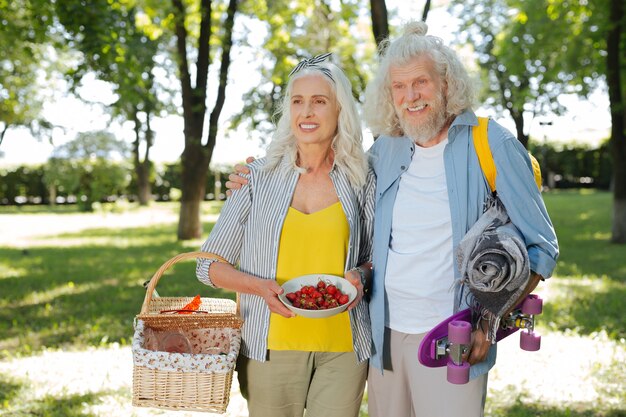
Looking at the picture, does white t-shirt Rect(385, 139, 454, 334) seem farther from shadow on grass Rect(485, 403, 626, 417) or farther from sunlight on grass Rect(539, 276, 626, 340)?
sunlight on grass Rect(539, 276, 626, 340)

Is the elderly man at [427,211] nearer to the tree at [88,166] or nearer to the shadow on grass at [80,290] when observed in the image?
the shadow on grass at [80,290]

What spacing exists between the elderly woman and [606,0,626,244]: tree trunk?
36.3 feet

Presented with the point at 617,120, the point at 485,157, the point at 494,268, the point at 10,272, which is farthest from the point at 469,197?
the point at 617,120

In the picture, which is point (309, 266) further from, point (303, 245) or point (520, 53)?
point (520, 53)

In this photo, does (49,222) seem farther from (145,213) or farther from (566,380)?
(566,380)

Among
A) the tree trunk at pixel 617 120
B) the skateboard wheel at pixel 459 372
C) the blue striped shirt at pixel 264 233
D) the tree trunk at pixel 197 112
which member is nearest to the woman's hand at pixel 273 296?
the blue striped shirt at pixel 264 233

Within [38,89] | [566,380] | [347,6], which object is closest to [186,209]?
[347,6]

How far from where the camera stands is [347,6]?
13820 mm

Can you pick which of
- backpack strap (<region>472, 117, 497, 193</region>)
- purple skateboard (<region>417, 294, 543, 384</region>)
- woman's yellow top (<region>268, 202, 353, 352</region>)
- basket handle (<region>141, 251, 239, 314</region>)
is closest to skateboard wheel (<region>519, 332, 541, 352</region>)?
purple skateboard (<region>417, 294, 543, 384</region>)

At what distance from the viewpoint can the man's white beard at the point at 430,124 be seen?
8.54 ft

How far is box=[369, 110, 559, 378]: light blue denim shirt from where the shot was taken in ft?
7.70

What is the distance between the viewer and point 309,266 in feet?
8.79

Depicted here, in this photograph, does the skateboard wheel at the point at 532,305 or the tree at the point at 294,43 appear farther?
the tree at the point at 294,43

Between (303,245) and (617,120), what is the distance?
1168 centimetres
